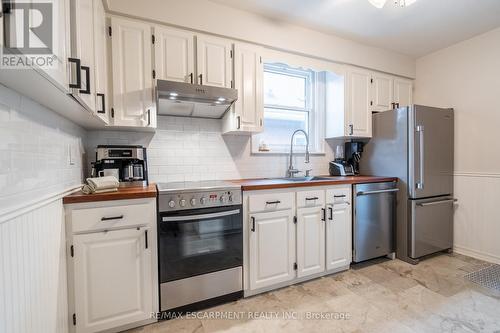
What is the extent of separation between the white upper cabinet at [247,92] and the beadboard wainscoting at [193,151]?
23cm

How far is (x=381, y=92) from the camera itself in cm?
303

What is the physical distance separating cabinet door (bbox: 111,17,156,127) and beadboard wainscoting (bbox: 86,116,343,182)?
1.03 feet

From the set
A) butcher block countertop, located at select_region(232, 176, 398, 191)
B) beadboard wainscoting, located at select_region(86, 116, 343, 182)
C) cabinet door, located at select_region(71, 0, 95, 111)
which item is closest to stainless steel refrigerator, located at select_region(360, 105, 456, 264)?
butcher block countertop, located at select_region(232, 176, 398, 191)

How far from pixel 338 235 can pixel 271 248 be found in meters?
0.77

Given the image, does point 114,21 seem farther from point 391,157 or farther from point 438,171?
point 438,171

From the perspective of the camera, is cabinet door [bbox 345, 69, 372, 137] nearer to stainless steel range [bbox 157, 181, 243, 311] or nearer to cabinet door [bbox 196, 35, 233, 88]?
cabinet door [bbox 196, 35, 233, 88]

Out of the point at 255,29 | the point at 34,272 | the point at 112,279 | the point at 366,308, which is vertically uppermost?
the point at 255,29

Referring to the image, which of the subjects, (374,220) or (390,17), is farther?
(374,220)

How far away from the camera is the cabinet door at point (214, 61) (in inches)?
81.7

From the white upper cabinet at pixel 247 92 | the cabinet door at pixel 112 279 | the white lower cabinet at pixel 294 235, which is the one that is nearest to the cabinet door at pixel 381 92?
the white lower cabinet at pixel 294 235

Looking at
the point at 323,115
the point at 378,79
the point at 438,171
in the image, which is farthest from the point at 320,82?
the point at 438,171

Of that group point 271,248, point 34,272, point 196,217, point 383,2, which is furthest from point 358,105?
point 34,272

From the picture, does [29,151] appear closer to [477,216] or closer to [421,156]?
[421,156]

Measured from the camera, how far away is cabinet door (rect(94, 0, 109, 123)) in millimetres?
1507
